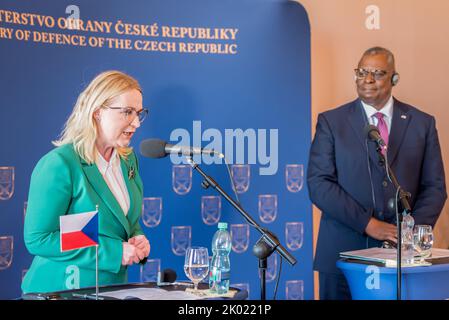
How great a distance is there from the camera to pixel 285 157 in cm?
521

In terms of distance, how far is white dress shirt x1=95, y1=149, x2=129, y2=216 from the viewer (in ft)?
11.2

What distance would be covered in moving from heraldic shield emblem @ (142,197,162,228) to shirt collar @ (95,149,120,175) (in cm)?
126

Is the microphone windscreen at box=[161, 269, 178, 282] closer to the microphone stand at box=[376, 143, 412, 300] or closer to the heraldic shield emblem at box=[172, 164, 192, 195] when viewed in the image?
the microphone stand at box=[376, 143, 412, 300]

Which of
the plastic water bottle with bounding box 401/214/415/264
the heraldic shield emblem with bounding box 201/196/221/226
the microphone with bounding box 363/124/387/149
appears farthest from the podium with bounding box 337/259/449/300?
the heraldic shield emblem with bounding box 201/196/221/226

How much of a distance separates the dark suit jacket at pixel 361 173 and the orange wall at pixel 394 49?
0.90 meters

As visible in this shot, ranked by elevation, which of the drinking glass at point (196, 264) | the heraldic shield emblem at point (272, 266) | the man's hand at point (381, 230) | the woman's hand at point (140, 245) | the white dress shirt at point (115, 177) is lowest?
the heraldic shield emblem at point (272, 266)

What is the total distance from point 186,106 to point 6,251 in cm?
153

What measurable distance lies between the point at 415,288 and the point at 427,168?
1.29 metres

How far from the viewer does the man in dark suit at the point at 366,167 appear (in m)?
4.68

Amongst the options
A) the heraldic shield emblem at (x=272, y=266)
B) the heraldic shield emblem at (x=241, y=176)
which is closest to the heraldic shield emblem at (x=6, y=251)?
the heraldic shield emblem at (x=241, y=176)

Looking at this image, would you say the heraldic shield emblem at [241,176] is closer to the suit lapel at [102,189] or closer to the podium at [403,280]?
the podium at [403,280]

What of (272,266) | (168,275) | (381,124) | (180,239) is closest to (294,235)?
(272,266)

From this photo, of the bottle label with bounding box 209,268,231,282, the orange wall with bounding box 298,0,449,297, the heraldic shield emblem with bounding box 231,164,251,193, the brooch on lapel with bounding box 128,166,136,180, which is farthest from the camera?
the orange wall with bounding box 298,0,449,297
